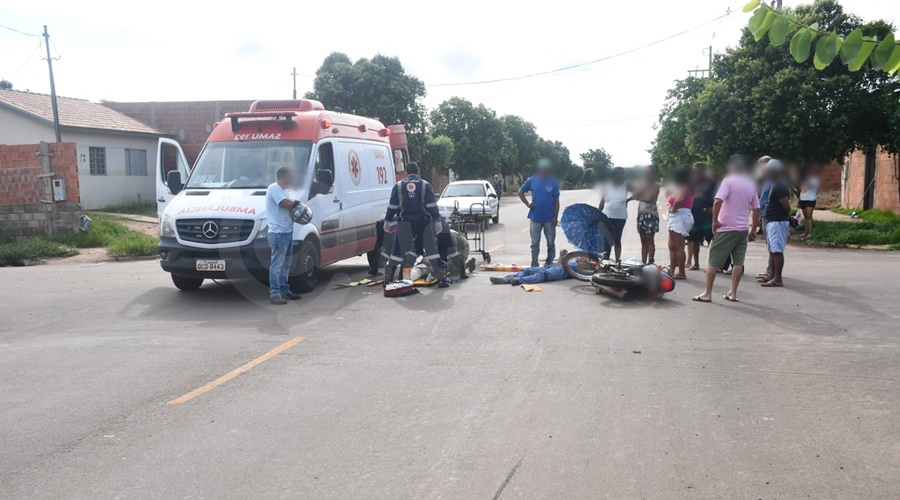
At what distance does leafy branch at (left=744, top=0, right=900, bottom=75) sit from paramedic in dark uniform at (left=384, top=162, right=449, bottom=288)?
23.0ft

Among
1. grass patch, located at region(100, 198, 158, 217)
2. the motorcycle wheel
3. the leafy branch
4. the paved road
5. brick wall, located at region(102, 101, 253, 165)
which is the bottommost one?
the paved road

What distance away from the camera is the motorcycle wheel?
428 inches

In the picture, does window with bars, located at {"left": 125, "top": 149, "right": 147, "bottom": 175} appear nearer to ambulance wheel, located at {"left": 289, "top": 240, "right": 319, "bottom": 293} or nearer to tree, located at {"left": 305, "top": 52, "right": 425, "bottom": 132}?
tree, located at {"left": 305, "top": 52, "right": 425, "bottom": 132}

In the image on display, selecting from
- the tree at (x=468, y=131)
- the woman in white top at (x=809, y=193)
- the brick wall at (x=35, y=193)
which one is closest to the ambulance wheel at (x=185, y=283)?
the brick wall at (x=35, y=193)

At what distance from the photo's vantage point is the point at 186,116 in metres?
34.3

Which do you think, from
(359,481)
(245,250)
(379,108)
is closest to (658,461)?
(359,481)

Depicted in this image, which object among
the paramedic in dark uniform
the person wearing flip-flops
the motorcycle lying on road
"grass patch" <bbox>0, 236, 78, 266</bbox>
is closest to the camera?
the motorcycle lying on road

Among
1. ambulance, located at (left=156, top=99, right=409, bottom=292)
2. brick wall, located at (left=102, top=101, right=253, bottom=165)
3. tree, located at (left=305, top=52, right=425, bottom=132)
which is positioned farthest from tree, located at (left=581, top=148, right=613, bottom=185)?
brick wall, located at (left=102, top=101, right=253, bottom=165)

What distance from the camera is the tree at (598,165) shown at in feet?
37.4

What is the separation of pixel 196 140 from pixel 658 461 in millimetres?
33466

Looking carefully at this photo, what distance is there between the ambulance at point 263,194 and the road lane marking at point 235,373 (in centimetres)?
255

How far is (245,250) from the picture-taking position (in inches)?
374

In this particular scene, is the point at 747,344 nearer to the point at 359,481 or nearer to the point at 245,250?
the point at 359,481

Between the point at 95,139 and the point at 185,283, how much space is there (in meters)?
21.0
